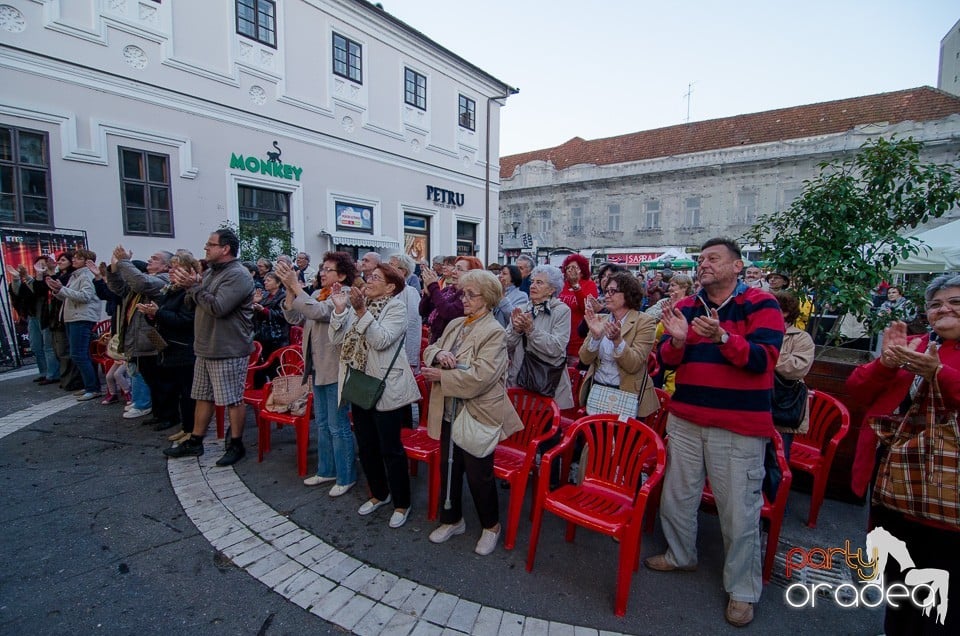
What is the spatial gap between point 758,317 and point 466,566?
2310mm

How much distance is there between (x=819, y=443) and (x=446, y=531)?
10.1 ft

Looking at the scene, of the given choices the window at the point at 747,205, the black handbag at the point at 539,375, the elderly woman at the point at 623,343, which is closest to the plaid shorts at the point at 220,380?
the black handbag at the point at 539,375

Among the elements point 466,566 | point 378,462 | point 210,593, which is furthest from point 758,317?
point 210,593

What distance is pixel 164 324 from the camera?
4.46 metres

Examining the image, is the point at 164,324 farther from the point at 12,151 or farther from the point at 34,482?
the point at 12,151

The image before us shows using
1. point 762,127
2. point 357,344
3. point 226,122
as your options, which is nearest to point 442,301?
point 357,344

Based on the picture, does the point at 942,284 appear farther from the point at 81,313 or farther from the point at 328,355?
the point at 81,313

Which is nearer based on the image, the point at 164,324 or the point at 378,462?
the point at 378,462

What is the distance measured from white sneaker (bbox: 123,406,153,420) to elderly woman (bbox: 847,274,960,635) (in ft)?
22.4

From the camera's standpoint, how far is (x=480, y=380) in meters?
2.83

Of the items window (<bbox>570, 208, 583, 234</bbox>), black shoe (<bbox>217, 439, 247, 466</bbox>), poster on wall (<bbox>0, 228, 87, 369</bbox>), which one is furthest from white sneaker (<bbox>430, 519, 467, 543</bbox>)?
window (<bbox>570, 208, 583, 234</bbox>)

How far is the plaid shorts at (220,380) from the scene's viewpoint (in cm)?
418

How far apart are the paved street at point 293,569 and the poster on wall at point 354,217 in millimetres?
10664

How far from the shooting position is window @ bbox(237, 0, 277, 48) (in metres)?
Result: 11.1
